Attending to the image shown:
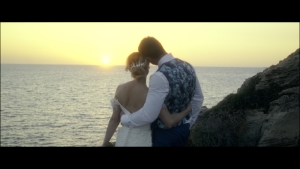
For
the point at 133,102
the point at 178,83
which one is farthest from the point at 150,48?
the point at 133,102

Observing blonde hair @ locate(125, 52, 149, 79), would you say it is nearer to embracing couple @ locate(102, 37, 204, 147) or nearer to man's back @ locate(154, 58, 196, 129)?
embracing couple @ locate(102, 37, 204, 147)

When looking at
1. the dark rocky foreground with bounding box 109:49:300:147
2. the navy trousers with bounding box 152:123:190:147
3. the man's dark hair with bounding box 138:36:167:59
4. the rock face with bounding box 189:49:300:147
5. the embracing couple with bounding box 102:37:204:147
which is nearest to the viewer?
the embracing couple with bounding box 102:37:204:147

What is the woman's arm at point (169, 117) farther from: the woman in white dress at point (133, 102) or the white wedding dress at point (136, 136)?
the white wedding dress at point (136, 136)

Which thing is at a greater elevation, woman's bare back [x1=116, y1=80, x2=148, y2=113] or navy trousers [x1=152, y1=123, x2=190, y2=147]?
woman's bare back [x1=116, y1=80, x2=148, y2=113]

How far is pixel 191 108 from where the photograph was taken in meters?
3.87

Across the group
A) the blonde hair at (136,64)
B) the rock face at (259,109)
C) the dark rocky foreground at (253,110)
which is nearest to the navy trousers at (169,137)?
the blonde hair at (136,64)

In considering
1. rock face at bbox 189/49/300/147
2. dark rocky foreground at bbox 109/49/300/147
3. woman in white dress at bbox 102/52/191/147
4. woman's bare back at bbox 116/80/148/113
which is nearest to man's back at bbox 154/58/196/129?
woman in white dress at bbox 102/52/191/147

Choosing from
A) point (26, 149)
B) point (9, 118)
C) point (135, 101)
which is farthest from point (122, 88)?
point (9, 118)

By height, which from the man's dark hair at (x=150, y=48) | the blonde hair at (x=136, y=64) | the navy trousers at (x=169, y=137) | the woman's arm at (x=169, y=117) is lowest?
the navy trousers at (x=169, y=137)

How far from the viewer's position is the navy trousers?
3746 mm

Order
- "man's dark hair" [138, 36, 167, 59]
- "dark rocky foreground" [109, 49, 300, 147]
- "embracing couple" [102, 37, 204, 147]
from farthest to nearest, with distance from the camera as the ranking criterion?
1. "dark rocky foreground" [109, 49, 300, 147]
2. "man's dark hair" [138, 36, 167, 59]
3. "embracing couple" [102, 37, 204, 147]

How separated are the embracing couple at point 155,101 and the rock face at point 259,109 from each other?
450 cm

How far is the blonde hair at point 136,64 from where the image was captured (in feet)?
12.2

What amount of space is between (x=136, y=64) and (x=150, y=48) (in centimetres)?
21
